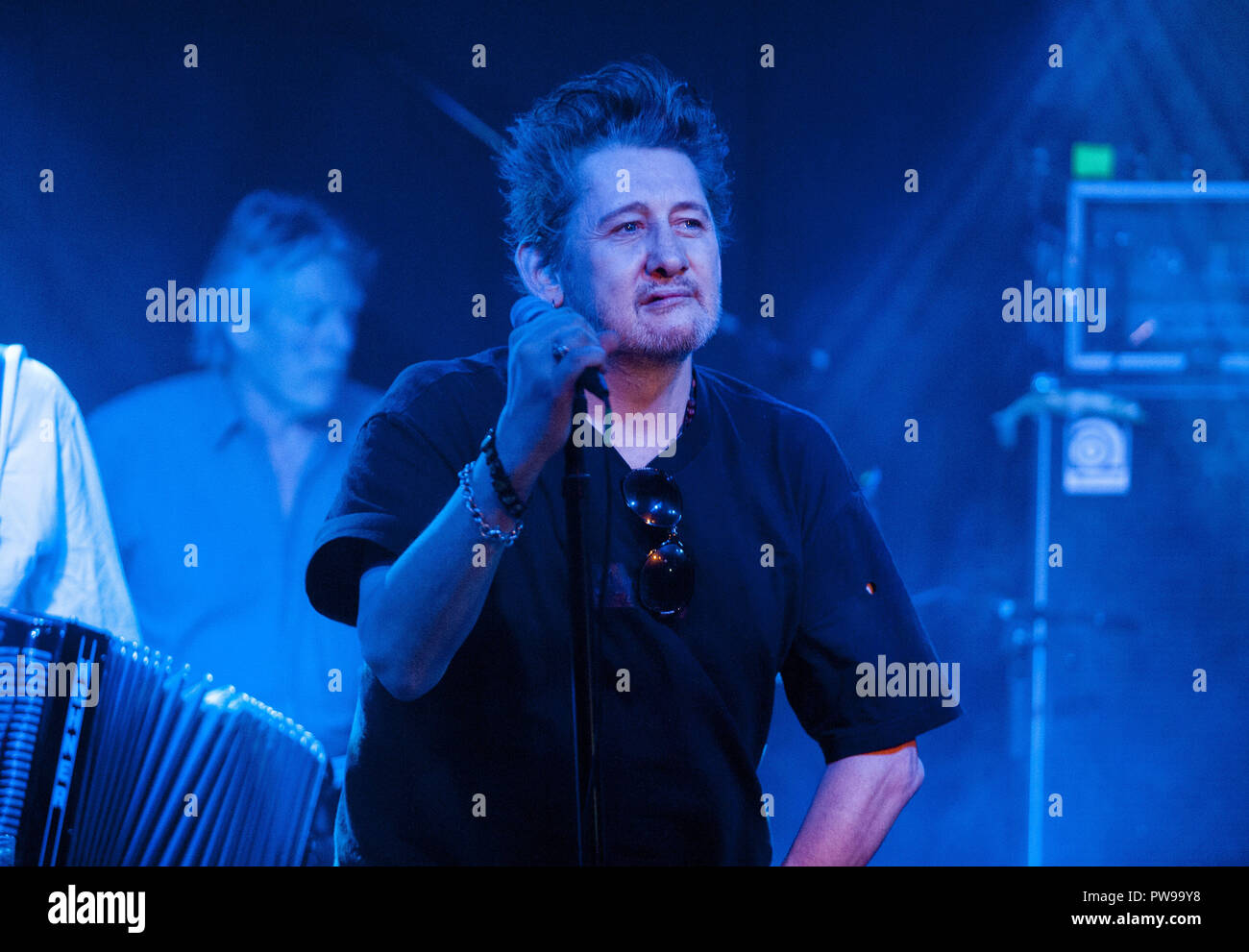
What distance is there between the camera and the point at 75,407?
196cm

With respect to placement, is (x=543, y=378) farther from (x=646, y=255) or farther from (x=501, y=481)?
(x=646, y=255)

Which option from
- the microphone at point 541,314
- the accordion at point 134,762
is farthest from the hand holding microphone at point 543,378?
the accordion at point 134,762

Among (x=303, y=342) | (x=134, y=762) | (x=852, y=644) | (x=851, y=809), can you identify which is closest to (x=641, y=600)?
(x=852, y=644)

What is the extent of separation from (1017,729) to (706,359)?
0.93 m

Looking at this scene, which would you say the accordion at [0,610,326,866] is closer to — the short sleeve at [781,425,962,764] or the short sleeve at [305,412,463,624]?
the short sleeve at [305,412,463,624]

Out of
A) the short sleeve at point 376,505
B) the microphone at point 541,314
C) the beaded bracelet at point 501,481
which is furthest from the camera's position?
the short sleeve at point 376,505

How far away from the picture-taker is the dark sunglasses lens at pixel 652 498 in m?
1.52

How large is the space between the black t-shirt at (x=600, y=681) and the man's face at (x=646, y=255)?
162 mm

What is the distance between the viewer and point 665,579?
150cm

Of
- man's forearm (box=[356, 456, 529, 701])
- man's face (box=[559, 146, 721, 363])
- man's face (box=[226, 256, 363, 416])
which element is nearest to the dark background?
man's face (box=[226, 256, 363, 416])

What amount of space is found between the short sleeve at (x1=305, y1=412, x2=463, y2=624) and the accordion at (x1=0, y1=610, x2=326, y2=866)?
0.41m

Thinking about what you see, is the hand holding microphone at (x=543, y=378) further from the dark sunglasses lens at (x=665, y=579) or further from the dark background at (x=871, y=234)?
the dark background at (x=871, y=234)
